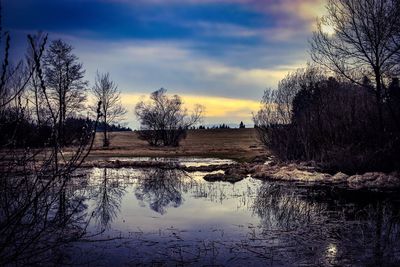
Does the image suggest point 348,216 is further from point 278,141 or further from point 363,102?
point 278,141

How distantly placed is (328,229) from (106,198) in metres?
9.44

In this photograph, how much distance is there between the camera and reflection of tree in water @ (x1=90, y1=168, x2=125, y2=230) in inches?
558

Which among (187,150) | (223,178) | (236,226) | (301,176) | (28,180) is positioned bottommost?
(236,226)

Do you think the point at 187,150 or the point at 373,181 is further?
the point at 187,150

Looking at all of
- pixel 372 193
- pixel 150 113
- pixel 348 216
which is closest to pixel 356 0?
pixel 372 193

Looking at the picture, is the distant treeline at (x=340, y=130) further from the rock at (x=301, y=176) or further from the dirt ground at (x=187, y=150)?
the dirt ground at (x=187, y=150)

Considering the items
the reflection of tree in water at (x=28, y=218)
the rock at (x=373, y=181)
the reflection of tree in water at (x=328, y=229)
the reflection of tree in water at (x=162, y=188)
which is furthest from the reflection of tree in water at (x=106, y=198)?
the rock at (x=373, y=181)

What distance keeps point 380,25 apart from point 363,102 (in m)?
5.21

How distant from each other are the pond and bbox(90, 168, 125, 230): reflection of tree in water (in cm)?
3

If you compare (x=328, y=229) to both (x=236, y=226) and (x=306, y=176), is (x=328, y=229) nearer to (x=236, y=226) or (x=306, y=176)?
(x=236, y=226)

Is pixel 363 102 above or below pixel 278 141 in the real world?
above

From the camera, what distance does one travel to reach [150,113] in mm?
69688

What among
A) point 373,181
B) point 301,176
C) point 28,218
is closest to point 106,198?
point 301,176

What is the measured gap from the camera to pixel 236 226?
1305 cm
